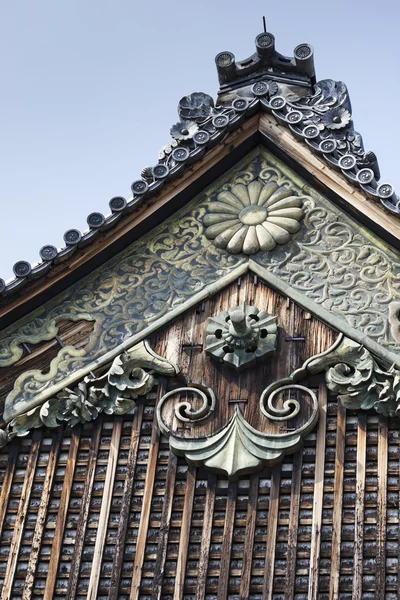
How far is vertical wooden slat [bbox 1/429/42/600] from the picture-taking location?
14648 millimetres

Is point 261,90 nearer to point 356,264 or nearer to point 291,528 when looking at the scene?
point 356,264

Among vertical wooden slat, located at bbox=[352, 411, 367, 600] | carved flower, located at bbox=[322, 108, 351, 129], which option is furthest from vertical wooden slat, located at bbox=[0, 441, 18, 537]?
carved flower, located at bbox=[322, 108, 351, 129]

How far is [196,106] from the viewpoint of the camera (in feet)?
56.6

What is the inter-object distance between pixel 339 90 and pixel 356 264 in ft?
6.72

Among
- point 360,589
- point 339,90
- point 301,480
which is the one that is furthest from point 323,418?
point 339,90

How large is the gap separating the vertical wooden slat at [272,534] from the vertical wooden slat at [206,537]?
499mm

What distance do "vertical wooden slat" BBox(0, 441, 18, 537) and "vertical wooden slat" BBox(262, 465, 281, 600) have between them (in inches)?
91.5

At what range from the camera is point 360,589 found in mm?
13945

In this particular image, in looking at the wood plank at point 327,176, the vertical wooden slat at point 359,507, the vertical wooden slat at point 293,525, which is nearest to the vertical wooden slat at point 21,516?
the vertical wooden slat at point 293,525

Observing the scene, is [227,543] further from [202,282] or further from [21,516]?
[202,282]

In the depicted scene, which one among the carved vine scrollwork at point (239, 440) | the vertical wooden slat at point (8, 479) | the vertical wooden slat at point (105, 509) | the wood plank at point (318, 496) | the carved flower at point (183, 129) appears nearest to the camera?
the wood plank at point (318, 496)

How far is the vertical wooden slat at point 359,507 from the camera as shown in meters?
14.0

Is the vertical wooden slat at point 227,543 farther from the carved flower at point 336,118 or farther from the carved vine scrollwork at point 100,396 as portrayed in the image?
the carved flower at point 336,118

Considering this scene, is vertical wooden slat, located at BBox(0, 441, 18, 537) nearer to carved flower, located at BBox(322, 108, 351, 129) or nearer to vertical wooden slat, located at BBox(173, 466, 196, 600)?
vertical wooden slat, located at BBox(173, 466, 196, 600)
